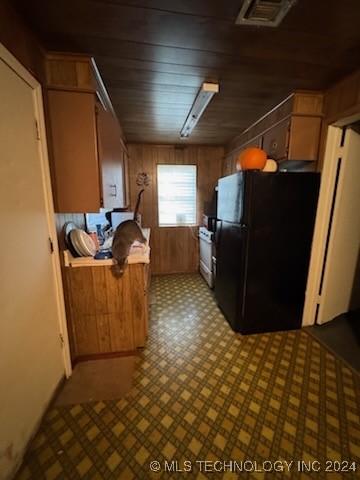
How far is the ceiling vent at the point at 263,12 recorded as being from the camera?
104 cm

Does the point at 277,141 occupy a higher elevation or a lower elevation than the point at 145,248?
higher

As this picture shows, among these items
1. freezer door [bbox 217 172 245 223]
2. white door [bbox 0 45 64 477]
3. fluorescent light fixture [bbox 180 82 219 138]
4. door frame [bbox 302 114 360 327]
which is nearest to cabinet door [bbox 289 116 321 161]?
door frame [bbox 302 114 360 327]

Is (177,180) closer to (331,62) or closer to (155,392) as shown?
(331,62)

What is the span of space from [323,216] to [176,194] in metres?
2.37

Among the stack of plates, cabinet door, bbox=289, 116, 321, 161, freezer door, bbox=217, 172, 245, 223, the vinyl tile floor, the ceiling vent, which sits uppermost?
the ceiling vent

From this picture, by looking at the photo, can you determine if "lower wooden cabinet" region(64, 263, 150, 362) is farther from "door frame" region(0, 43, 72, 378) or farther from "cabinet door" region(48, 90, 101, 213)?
"cabinet door" region(48, 90, 101, 213)

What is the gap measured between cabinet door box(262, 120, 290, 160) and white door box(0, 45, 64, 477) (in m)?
2.03

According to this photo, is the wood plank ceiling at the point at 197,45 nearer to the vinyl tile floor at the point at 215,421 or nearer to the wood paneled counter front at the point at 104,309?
the wood paneled counter front at the point at 104,309

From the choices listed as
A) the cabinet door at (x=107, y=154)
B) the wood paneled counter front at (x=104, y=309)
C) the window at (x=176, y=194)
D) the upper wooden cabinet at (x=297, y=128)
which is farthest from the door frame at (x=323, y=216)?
the window at (x=176, y=194)

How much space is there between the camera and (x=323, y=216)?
81.4 inches

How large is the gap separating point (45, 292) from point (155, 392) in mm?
1056

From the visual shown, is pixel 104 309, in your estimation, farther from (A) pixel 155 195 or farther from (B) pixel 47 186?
(A) pixel 155 195

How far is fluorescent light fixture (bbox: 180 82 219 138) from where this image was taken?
1759mm

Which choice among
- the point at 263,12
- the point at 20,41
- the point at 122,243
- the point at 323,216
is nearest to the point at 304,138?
the point at 323,216
